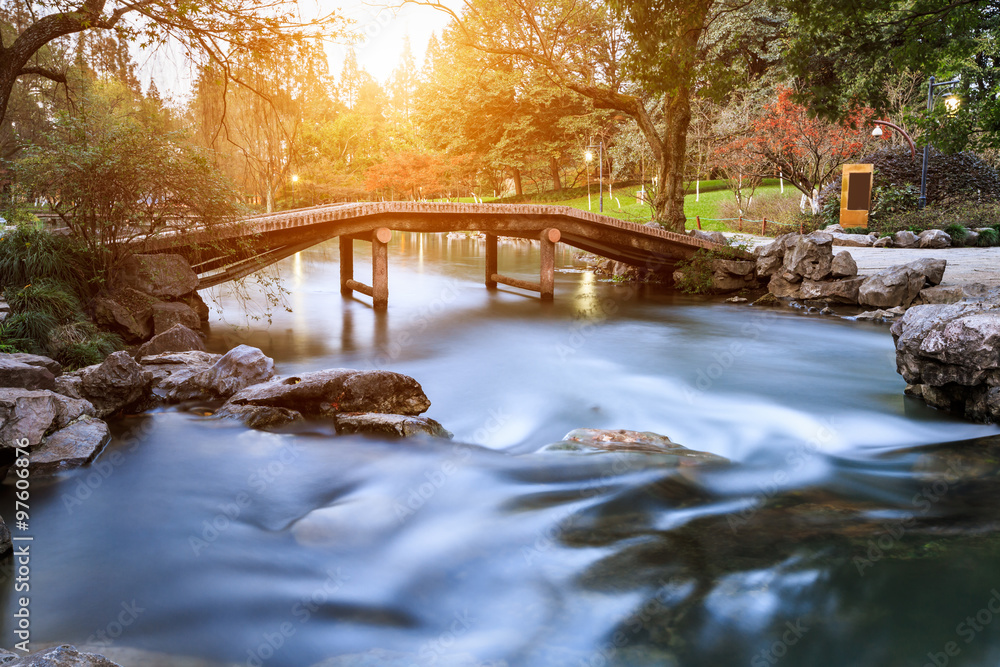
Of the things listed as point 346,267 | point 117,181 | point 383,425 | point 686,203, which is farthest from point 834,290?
point 686,203

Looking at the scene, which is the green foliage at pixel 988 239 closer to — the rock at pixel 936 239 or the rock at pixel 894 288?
the rock at pixel 936 239

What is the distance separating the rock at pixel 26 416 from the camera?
18.7 feet

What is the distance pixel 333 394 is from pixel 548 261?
32.8 feet

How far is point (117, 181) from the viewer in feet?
30.9

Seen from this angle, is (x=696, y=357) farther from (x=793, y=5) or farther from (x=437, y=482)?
(x=437, y=482)

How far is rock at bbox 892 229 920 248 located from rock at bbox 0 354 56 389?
21.9m

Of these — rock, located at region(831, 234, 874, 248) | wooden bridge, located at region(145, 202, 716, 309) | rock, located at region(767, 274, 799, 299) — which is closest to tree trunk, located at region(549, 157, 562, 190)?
rock, located at region(831, 234, 874, 248)

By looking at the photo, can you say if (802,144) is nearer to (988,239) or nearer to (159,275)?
(988,239)

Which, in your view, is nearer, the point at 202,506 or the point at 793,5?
the point at 202,506

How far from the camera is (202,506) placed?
5.76m

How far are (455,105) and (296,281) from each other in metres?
23.8

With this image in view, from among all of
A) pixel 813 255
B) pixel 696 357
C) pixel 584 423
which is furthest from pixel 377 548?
pixel 813 255

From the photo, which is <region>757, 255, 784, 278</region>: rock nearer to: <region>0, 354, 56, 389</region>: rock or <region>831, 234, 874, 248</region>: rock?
<region>831, 234, 874, 248</region>: rock

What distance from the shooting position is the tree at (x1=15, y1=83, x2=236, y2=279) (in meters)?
9.02
